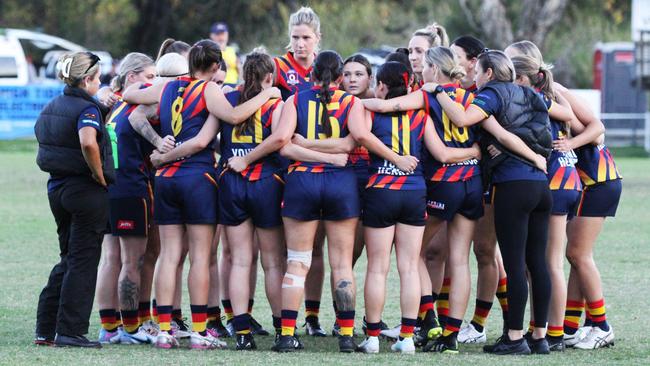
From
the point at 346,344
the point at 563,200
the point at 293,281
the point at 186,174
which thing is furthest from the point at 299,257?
the point at 563,200

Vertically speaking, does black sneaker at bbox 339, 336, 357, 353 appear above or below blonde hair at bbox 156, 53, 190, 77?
below

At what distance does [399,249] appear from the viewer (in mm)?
7645

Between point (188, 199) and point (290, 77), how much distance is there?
4.78ft

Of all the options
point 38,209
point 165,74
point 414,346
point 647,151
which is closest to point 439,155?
point 414,346

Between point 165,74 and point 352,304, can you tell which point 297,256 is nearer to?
point 352,304

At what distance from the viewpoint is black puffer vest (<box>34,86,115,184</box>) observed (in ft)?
24.7

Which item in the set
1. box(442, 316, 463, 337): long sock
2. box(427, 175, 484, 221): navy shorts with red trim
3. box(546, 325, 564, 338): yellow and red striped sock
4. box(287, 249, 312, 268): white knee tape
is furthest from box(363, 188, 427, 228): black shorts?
box(546, 325, 564, 338): yellow and red striped sock

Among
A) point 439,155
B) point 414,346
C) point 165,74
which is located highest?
point 165,74

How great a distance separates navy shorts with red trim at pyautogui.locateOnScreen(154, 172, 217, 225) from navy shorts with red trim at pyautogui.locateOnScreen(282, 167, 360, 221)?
48cm

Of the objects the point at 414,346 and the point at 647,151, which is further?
the point at 647,151

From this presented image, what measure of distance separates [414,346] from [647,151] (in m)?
20.1

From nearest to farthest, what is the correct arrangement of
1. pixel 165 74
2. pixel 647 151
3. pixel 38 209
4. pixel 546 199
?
pixel 546 199
pixel 165 74
pixel 38 209
pixel 647 151

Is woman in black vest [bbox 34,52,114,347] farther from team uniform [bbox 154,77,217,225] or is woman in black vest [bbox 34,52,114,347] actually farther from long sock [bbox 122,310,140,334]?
long sock [bbox 122,310,140,334]

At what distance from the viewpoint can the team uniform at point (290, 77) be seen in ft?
28.4
